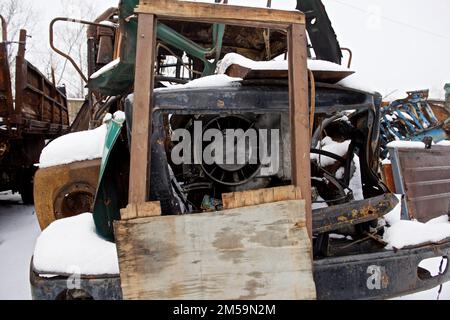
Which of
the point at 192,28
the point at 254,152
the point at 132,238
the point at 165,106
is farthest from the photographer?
the point at 192,28

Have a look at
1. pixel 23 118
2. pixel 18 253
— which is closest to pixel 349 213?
pixel 18 253

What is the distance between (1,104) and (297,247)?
5.18 m

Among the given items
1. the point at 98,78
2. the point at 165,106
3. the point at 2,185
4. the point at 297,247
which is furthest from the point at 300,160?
the point at 2,185

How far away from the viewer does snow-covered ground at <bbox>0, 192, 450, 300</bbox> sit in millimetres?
3031

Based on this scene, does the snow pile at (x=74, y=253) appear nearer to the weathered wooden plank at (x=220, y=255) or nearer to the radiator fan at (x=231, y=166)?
the weathered wooden plank at (x=220, y=255)

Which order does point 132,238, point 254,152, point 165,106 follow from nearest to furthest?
point 132,238 → point 165,106 → point 254,152

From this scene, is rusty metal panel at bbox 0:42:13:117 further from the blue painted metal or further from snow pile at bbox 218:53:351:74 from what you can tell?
the blue painted metal

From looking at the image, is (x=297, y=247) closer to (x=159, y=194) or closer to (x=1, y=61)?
(x=159, y=194)

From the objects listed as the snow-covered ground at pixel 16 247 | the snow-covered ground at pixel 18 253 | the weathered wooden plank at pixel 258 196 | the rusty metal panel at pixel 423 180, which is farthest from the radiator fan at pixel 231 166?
the snow-covered ground at pixel 16 247

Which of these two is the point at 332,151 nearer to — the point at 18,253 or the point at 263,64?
the point at 263,64

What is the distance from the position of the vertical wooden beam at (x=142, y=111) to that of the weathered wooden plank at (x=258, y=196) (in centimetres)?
38

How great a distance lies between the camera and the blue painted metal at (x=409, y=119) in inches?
318

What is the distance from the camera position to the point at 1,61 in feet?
16.6
